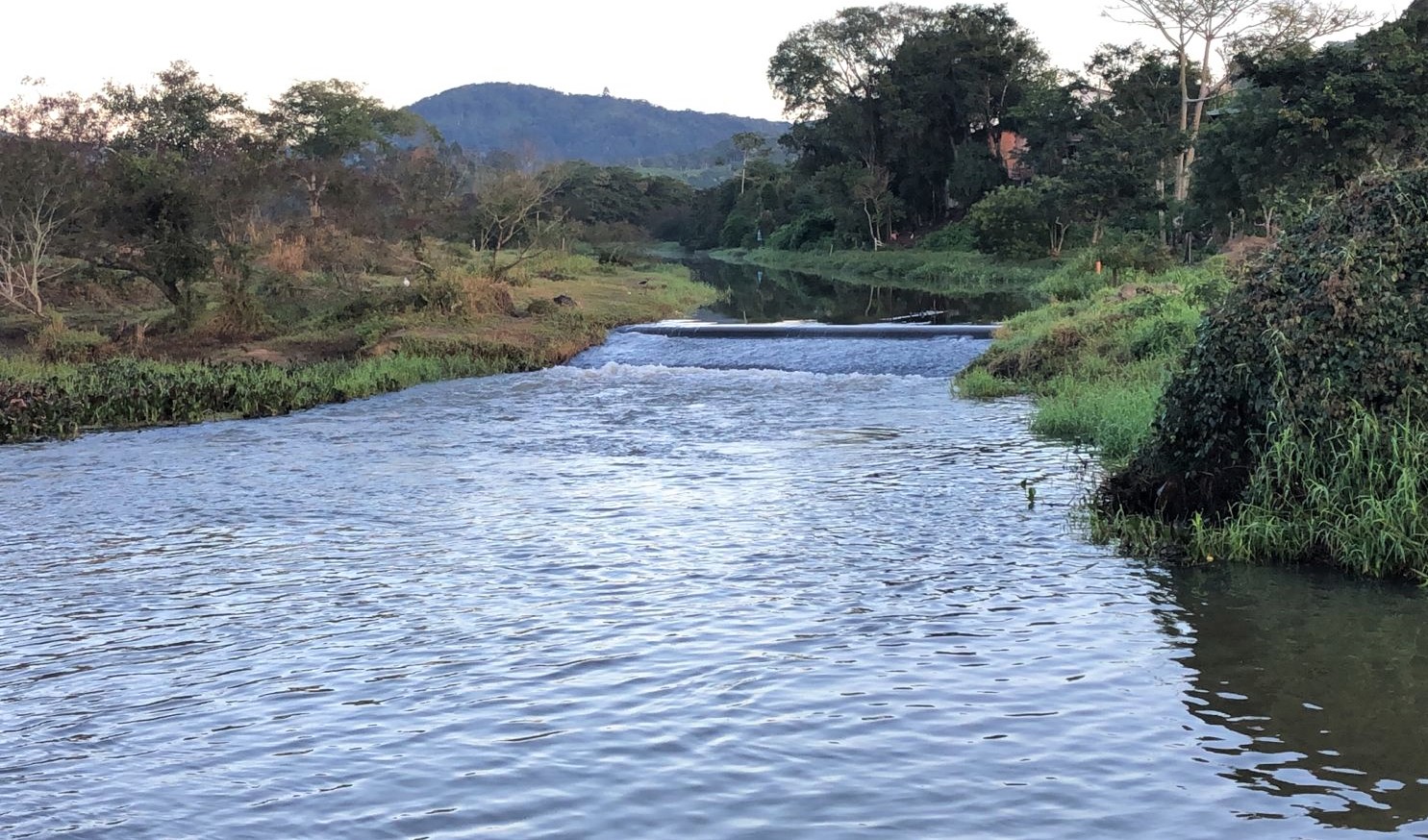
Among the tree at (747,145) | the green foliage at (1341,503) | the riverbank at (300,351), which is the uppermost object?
the tree at (747,145)

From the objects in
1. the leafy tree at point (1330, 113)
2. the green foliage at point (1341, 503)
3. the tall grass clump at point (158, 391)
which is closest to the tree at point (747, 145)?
the leafy tree at point (1330, 113)

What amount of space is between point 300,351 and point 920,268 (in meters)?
33.5

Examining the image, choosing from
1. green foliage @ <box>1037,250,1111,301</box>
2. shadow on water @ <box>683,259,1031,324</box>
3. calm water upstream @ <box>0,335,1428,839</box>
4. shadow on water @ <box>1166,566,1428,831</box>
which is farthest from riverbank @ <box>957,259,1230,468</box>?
shadow on water @ <box>683,259,1031,324</box>

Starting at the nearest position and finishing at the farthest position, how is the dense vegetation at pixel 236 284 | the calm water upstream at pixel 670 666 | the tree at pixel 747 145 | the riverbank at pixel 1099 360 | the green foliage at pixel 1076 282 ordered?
1. the calm water upstream at pixel 670 666
2. the riverbank at pixel 1099 360
3. the dense vegetation at pixel 236 284
4. the green foliage at pixel 1076 282
5. the tree at pixel 747 145

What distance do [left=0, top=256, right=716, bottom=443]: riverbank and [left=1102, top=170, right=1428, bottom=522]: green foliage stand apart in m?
13.1

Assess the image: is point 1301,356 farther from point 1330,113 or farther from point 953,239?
point 953,239

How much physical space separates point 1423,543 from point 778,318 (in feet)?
88.4

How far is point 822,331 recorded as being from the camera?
27625 millimetres

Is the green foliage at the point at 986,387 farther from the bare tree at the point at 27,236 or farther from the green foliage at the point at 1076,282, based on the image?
the bare tree at the point at 27,236

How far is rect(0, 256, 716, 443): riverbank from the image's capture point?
1772cm

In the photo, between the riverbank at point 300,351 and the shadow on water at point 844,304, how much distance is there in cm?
336

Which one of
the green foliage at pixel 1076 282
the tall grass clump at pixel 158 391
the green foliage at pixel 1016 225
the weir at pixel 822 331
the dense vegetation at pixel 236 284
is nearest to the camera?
the tall grass clump at pixel 158 391

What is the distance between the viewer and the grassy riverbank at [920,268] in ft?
148

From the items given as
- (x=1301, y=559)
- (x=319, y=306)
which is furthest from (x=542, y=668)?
(x=319, y=306)
